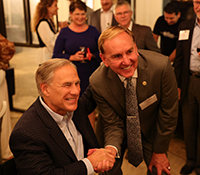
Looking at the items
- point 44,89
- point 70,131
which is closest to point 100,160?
point 70,131

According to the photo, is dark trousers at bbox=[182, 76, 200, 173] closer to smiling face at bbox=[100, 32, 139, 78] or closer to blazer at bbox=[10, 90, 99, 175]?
smiling face at bbox=[100, 32, 139, 78]

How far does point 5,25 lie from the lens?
4.29 meters

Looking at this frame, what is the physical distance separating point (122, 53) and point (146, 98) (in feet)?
1.38

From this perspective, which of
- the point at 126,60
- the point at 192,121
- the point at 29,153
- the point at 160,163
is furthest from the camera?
the point at 192,121

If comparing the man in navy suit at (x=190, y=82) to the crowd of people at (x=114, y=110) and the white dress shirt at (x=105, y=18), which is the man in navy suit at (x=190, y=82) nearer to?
the crowd of people at (x=114, y=110)

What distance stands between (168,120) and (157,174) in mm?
419

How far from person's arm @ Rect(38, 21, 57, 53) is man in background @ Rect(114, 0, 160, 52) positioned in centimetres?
113

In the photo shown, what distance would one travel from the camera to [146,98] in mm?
1879

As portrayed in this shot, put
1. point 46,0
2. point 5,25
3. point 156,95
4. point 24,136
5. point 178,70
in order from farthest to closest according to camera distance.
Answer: point 5,25, point 46,0, point 178,70, point 156,95, point 24,136

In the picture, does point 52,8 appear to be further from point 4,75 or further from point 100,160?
point 100,160

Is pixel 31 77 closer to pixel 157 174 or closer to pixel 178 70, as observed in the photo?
pixel 178 70

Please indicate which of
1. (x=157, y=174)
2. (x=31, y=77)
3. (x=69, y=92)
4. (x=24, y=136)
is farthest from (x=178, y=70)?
(x=31, y=77)

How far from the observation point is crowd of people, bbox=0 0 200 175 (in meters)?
1.50

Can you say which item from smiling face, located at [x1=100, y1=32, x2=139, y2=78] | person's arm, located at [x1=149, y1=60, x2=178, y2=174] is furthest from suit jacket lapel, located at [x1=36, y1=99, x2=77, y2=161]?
person's arm, located at [x1=149, y1=60, x2=178, y2=174]
